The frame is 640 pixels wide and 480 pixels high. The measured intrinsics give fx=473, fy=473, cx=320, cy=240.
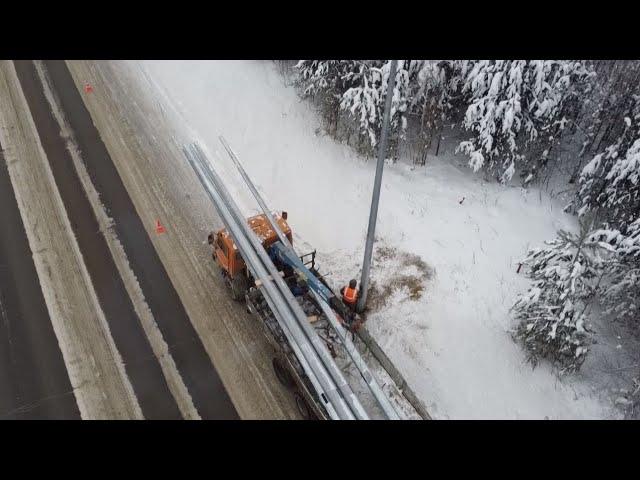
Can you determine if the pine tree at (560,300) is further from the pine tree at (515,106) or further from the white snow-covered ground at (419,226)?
the pine tree at (515,106)

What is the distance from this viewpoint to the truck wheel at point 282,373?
1041 cm

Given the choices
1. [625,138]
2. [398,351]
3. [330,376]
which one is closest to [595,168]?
[625,138]

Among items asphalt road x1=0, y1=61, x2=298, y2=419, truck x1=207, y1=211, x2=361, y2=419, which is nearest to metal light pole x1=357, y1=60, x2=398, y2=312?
truck x1=207, y1=211, x2=361, y2=419

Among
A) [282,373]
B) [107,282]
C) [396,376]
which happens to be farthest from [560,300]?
[107,282]

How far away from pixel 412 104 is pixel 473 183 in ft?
11.1

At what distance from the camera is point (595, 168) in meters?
13.4

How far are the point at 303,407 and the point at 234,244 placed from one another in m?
4.03

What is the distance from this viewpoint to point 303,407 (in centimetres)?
1004

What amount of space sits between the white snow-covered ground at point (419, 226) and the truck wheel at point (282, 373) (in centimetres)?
249

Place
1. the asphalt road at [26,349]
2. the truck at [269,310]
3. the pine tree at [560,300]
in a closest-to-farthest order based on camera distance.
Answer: the pine tree at [560,300], the truck at [269,310], the asphalt road at [26,349]

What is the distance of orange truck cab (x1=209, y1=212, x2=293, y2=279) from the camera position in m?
11.3

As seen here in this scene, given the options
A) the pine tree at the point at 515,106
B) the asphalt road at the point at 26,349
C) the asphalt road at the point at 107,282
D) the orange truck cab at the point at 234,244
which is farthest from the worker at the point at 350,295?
the pine tree at the point at 515,106

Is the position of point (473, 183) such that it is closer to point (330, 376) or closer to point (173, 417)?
point (330, 376)

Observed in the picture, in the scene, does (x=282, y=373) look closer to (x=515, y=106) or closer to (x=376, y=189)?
(x=376, y=189)
